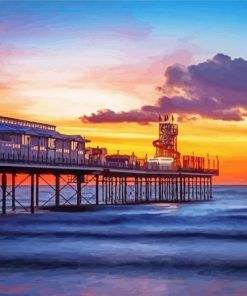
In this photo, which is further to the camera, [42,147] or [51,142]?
[51,142]

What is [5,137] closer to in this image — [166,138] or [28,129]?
[28,129]

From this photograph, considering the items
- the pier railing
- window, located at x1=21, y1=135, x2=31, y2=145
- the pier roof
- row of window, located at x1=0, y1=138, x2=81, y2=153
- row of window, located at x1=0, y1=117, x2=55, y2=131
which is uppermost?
row of window, located at x1=0, y1=117, x2=55, y2=131

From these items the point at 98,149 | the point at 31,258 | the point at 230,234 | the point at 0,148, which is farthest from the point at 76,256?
the point at 98,149

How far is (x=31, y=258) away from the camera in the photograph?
29.9m

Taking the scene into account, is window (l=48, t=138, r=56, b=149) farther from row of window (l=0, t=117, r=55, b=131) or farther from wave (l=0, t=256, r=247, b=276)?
wave (l=0, t=256, r=247, b=276)

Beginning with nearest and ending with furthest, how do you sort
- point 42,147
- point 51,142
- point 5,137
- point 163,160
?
point 5,137 < point 42,147 < point 51,142 < point 163,160

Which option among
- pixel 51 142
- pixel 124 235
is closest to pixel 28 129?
pixel 51 142

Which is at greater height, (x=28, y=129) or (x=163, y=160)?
(x=28, y=129)

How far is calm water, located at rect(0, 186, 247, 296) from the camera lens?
22.5 metres

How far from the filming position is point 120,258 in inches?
1192

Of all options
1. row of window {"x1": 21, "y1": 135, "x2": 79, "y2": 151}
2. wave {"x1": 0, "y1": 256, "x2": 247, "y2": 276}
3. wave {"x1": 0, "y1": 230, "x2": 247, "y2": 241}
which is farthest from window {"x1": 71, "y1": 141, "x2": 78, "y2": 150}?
wave {"x1": 0, "y1": 256, "x2": 247, "y2": 276}

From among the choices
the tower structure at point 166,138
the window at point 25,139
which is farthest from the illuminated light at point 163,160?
the window at point 25,139

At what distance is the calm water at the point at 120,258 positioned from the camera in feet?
73.9

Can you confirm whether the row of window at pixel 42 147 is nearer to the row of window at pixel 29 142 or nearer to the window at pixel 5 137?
the row of window at pixel 29 142
